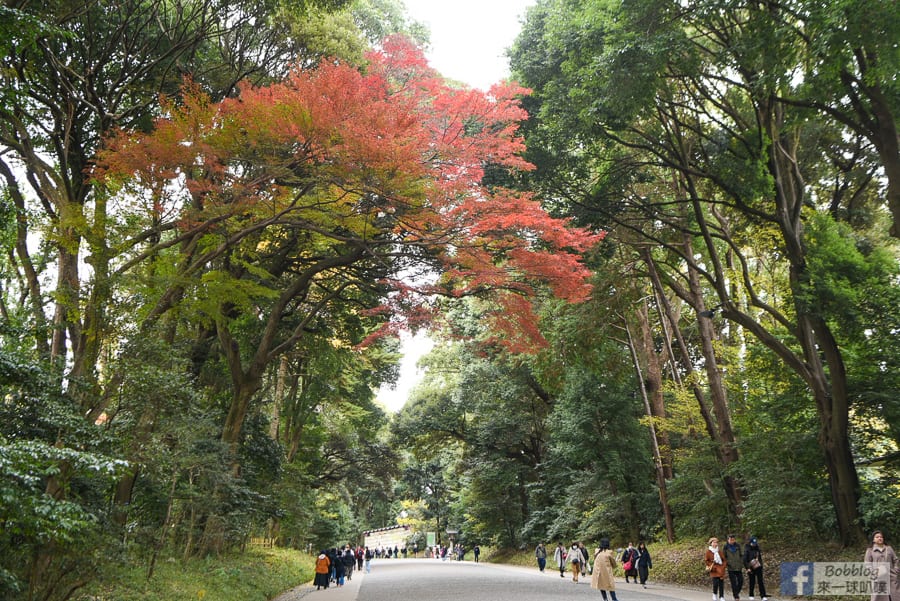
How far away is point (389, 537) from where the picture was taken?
249 ft

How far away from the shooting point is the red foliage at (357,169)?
874 centimetres

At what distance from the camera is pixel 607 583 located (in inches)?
378

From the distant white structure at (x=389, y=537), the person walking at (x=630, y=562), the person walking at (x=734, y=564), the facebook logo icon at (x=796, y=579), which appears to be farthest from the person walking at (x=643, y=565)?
the distant white structure at (x=389, y=537)

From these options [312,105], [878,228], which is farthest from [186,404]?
[878,228]

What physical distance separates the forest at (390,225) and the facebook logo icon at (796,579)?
0.78 metres

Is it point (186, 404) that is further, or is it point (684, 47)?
point (684, 47)

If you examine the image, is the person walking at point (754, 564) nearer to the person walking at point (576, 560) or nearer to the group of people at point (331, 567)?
the person walking at point (576, 560)

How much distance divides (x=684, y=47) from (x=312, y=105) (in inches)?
226

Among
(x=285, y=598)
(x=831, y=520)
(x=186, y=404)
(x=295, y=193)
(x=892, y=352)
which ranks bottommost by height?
(x=285, y=598)

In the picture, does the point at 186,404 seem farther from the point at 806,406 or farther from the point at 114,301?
the point at 806,406

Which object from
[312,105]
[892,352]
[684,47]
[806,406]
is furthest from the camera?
[806,406]

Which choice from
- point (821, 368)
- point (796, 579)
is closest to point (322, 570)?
point (796, 579)

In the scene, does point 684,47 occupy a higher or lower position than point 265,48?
lower

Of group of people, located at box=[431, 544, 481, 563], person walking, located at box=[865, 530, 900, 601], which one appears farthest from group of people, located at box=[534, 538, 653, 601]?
group of people, located at box=[431, 544, 481, 563]
